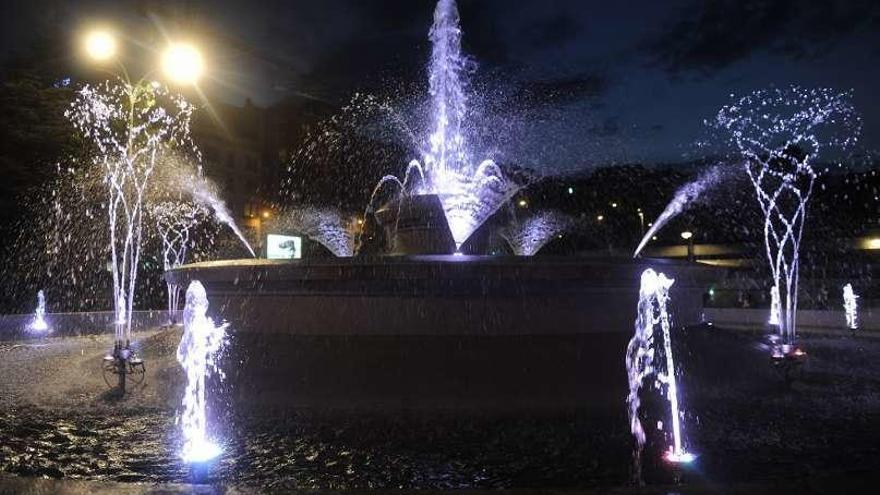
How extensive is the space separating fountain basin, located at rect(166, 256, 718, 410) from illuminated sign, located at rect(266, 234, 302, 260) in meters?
22.7

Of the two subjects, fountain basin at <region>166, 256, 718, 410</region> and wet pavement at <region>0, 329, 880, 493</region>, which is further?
fountain basin at <region>166, 256, 718, 410</region>

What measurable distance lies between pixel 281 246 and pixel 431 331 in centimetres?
2469

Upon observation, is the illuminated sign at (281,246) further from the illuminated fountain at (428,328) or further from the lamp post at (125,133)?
the illuminated fountain at (428,328)

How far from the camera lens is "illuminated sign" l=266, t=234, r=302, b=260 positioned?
29844 mm

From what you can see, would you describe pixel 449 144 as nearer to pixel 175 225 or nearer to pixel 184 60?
pixel 184 60

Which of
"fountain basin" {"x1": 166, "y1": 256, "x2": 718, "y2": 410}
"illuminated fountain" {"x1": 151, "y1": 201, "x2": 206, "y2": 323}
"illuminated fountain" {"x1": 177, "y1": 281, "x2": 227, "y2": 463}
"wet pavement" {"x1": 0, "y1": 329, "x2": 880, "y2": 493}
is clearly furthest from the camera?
"illuminated fountain" {"x1": 151, "y1": 201, "x2": 206, "y2": 323}

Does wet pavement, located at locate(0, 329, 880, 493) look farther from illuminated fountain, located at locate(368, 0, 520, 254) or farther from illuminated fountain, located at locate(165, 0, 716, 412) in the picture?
illuminated fountain, located at locate(368, 0, 520, 254)

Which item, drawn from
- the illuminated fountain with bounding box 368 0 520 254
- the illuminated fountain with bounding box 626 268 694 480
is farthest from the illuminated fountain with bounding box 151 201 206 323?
the illuminated fountain with bounding box 626 268 694 480

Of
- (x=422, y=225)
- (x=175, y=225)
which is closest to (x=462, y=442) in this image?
(x=422, y=225)

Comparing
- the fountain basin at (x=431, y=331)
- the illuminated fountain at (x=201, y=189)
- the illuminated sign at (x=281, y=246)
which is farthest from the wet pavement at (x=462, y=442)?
the illuminated fountain at (x=201, y=189)

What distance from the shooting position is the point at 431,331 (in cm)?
710

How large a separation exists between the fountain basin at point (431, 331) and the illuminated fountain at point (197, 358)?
0.77ft

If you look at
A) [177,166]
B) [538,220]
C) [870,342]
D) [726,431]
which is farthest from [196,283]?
[538,220]

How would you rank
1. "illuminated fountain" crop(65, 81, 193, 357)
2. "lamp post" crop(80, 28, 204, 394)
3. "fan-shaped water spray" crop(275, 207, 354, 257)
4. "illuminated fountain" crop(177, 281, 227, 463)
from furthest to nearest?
1. "fan-shaped water spray" crop(275, 207, 354, 257)
2. "illuminated fountain" crop(65, 81, 193, 357)
3. "lamp post" crop(80, 28, 204, 394)
4. "illuminated fountain" crop(177, 281, 227, 463)
